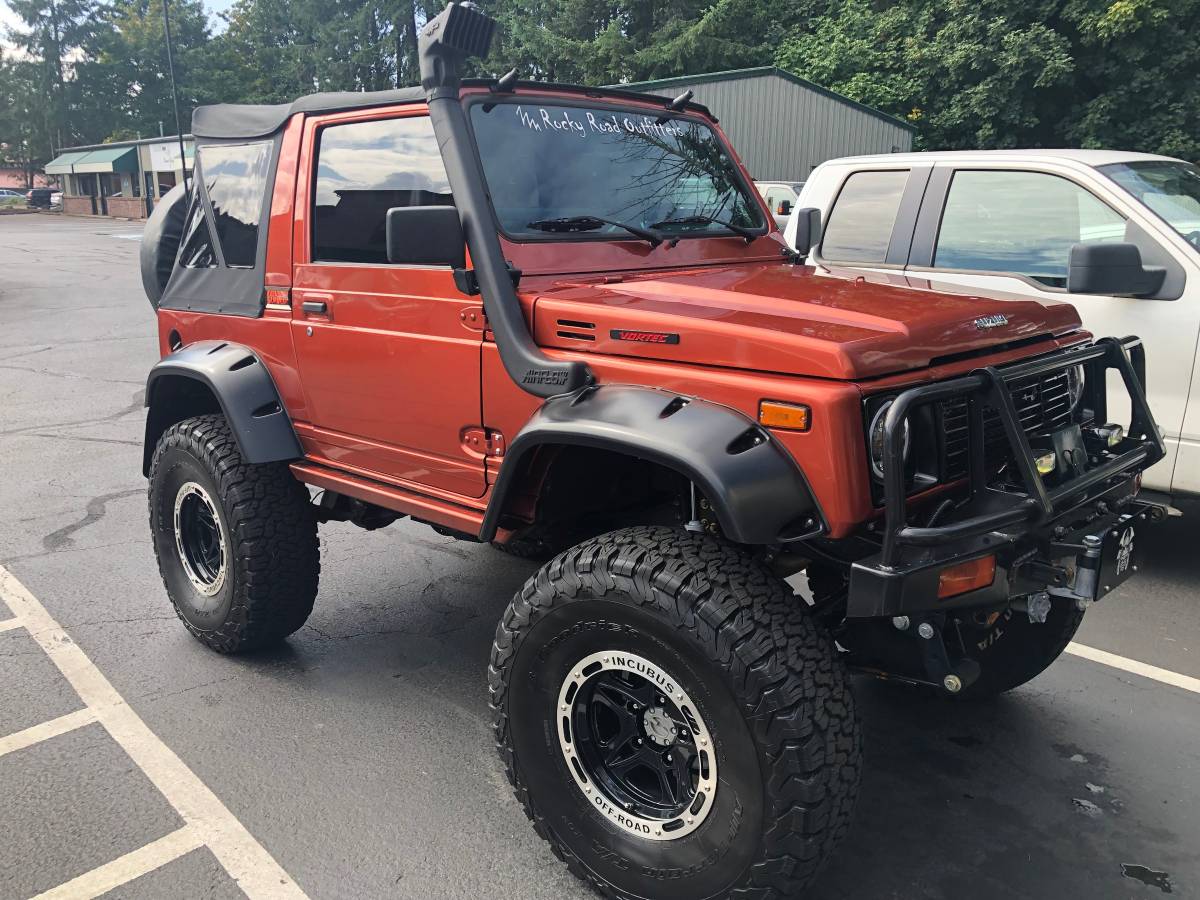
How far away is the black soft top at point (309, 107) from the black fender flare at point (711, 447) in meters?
1.28

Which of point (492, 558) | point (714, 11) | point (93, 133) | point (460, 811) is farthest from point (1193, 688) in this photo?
point (93, 133)

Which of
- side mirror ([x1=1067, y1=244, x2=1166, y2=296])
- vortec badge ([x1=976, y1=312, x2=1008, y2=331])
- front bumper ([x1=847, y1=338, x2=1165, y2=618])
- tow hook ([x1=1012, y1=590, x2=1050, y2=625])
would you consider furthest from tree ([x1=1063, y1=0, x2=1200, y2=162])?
tow hook ([x1=1012, y1=590, x2=1050, y2=625])

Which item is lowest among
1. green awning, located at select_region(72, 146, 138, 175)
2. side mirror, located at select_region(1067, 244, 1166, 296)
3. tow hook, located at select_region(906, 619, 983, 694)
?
tow hook, located at select_region(906, 619, 983, 694)

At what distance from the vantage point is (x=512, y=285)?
9.45 feet

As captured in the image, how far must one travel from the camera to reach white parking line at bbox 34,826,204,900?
8.59 ft

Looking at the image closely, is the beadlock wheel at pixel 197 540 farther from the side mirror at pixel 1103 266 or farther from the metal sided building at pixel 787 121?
the metal sided building at pixel 787 121

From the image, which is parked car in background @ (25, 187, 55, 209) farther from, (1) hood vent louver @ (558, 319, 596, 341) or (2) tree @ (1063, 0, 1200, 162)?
(1) hood vent louver @ (558, 319, 596, 341)

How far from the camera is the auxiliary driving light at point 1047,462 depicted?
8.50ft

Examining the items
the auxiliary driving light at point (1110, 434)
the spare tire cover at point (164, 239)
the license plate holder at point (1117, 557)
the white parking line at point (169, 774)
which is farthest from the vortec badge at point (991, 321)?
the spare tire cover at point (164, 239)

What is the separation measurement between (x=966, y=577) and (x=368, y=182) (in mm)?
2352

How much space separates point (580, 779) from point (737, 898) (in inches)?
20.2

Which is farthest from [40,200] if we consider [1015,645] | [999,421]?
[999,421]

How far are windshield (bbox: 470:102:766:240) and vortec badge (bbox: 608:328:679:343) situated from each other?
0.56m

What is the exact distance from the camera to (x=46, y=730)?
343 cm
